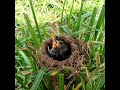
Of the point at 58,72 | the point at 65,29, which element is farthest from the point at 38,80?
the point at 65,29

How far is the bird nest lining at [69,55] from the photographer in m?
1.44

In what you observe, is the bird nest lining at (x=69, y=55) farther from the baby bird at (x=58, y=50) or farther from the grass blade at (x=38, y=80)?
the grass blade at (x=38, y=80)

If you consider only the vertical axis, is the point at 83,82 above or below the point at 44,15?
below

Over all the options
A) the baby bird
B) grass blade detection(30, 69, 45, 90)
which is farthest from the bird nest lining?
grass blade detection(30, 69, 45, 90)

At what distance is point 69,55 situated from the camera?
159 cm

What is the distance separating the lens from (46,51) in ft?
5.13

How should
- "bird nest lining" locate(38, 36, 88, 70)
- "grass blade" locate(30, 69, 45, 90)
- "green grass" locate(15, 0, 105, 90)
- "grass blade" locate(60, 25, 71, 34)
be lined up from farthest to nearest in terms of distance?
"grass blade" locate(60, 25, 71, 34), "bird nest lining" locate(38, 36, 88, 70), "green grass" locate(15, 0, 105, 90), "grass blade" locate(30, 69, 45, 90)

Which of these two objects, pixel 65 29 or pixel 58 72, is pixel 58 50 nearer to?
pixel 65 29

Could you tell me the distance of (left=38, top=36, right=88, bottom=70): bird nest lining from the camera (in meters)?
1.44

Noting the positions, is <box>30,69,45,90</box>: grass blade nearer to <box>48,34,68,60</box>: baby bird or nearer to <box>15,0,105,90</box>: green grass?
<box>15,0,105,90</box>: green grass

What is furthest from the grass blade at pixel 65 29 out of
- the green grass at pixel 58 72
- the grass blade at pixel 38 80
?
the grass blade at pixel 38 80
